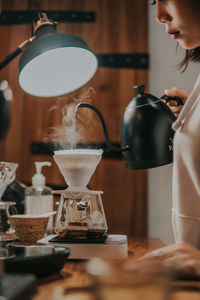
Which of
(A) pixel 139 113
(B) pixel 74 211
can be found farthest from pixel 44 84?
(B) pixel 74 211

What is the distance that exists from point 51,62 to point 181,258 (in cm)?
93

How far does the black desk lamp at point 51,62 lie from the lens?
3.85ft

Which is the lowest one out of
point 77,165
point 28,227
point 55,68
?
point 28,227

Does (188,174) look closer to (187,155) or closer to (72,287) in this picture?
(187,155)

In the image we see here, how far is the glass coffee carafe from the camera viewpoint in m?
1.00

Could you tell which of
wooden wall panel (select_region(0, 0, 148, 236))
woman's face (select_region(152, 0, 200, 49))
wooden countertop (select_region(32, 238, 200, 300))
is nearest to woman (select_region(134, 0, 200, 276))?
woman's face (select_region(152, 0, 200, 49))

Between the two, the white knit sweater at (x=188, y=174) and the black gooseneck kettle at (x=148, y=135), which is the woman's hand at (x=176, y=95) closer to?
the black gooseneck kettle at (x=148, y=135)

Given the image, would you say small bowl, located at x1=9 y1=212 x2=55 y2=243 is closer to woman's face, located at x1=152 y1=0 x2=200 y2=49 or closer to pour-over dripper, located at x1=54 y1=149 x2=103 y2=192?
pour-over dripper, located at x1=54 y1=149 x2=103 y2=192

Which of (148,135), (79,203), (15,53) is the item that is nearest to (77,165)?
(79,203)

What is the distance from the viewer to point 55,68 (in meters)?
1.35

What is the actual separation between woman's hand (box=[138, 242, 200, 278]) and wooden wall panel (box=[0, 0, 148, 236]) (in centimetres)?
177

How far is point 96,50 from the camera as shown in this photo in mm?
2518

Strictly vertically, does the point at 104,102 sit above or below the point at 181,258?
above

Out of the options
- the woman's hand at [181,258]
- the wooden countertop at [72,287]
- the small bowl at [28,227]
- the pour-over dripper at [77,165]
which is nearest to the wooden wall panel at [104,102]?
the small bowl at [28,227]
